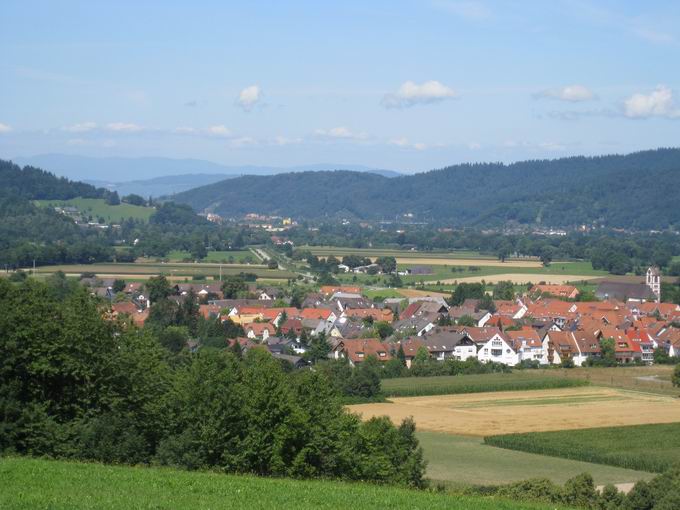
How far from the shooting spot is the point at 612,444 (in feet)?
99.8

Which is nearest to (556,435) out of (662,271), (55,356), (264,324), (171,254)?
(55,356)

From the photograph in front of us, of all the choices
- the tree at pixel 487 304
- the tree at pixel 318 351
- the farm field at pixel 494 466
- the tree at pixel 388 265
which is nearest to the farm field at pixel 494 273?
the tree at pixel 388 265

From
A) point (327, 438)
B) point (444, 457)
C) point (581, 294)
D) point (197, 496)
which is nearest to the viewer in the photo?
point (197, 496)

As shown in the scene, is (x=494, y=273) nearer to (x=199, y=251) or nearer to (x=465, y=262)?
(x=465, y=262)

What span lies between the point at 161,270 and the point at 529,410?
187ft

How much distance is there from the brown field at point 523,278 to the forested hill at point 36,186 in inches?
2999

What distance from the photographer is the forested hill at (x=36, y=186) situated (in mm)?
159750

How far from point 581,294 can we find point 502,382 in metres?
32.3

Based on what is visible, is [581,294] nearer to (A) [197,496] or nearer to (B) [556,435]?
(B) [556,435]

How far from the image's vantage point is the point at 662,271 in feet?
335

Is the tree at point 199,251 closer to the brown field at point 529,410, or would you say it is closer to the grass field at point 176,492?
the brown field at point 529,410

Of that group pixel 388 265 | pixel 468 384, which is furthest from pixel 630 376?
pixel 388 265

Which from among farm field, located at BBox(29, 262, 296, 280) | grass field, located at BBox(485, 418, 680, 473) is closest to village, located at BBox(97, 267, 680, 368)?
farm field, located at BBox(29, 262, 296, 280)

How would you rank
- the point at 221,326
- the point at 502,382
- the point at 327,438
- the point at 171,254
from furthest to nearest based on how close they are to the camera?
the point at 171,254, the point at 221,326, the point at 502,382, the point at 327,438
